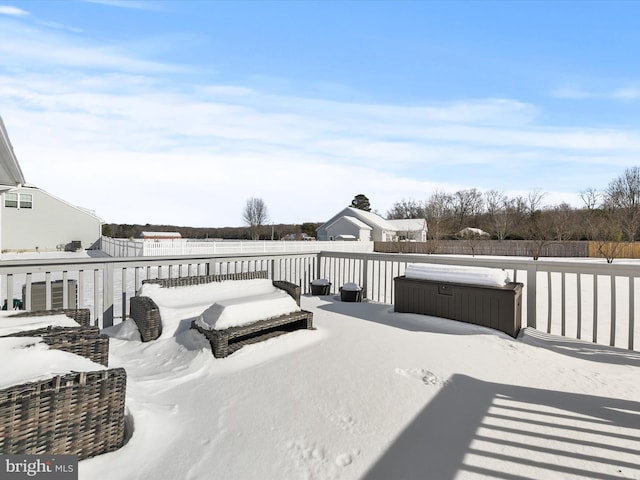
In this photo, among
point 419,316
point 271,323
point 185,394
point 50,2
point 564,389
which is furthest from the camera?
point 50,2

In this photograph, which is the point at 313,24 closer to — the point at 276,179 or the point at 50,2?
the point at 50,2

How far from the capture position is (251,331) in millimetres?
2729

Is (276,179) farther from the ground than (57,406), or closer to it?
farther from the ground

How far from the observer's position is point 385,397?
6.65 feet

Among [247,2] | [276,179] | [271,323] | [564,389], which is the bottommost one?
[564,389]

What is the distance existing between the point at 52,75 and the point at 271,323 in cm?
614

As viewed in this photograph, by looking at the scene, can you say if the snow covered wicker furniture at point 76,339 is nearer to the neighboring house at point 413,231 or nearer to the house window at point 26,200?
the house window at point 26,200

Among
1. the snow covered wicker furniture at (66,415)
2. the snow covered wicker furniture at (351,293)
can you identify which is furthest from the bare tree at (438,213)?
the snow covered wicker furniture at (66,415)

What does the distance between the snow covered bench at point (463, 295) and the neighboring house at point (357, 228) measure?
2555 centimetres

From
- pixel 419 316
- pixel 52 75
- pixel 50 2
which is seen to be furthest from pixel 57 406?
pixel 52 75

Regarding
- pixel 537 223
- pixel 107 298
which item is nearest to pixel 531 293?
pixel 107 298

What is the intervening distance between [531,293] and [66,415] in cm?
410

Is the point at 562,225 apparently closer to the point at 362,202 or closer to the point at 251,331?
the point at 362,202

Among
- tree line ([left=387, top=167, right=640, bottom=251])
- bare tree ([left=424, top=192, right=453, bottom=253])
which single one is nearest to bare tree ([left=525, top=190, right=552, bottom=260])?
tree line ([left=387, top=167, right=640, bottom=251])
